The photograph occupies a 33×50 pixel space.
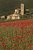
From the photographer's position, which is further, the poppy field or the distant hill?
the distant hill

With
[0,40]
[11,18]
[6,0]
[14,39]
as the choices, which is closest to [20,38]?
[14,39]

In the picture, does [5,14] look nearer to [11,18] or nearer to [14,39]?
[11,18]

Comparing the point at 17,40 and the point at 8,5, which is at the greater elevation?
the point at 8,5

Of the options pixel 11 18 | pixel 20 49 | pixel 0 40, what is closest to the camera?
pixel 20 49

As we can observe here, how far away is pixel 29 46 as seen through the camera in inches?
228

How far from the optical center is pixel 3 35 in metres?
6.95

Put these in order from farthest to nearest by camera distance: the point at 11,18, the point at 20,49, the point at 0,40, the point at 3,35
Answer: the point at 11,18
the point at 3,35
the point at 0,40
the point at 20,49

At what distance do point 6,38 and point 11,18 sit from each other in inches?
244

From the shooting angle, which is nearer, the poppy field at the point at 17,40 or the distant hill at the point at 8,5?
the poppy field at the point at 17,40

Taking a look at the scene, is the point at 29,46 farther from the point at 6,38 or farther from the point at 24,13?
the point at 24,13

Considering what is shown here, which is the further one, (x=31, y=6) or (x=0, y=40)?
(x=31, y=6)

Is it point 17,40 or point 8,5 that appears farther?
point 8,5

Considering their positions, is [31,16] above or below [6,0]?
below

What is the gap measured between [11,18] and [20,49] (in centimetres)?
725
